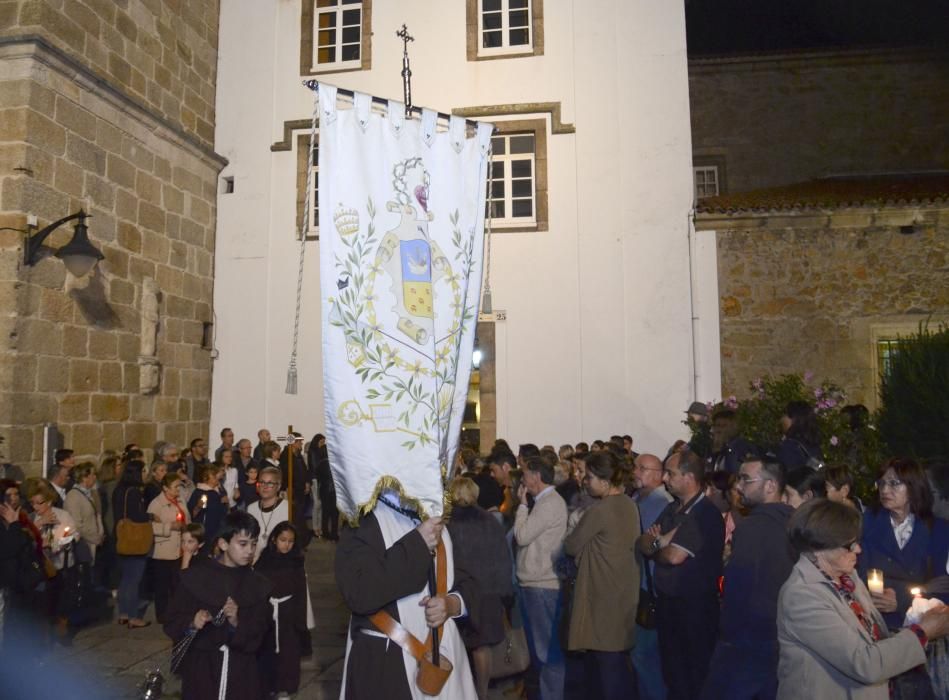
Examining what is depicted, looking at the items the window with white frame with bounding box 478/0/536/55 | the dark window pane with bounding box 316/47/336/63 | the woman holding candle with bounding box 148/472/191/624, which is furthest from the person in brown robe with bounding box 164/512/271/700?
the dark window pane with bounding box 316/47/336/63

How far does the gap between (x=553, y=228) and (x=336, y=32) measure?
5.36m

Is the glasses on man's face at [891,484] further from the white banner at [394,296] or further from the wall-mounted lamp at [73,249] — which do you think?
the wall-mounted lamp at [73,249]

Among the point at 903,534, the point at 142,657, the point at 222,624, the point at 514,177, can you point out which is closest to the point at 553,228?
the point at 514,177

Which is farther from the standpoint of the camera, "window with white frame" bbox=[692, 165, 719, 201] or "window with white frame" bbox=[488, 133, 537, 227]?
"window with white frame" bbox=[692, 165, 719, 201]

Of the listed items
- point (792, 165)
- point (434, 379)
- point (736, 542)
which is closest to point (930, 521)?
point (736, 542)

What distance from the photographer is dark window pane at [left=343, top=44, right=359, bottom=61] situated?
14609 millimetres

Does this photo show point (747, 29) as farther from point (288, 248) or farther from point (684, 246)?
point (288, 248)

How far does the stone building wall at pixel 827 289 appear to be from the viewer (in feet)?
41.3

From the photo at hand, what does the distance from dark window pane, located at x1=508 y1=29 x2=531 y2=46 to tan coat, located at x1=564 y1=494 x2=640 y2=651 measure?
35.7 feet

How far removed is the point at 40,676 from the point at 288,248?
29.1 ft

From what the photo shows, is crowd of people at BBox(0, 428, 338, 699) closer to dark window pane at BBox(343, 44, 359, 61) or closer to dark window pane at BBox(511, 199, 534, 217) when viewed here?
dark window pane at BBox(511, 199, 534, 217)

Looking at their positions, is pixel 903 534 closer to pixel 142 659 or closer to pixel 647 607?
pixel 647 607

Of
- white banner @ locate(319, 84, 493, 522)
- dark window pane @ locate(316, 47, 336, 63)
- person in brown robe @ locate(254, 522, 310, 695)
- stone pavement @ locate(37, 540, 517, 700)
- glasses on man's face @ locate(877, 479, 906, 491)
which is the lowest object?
stone pavement @ locate(37, 540, 517, 700)

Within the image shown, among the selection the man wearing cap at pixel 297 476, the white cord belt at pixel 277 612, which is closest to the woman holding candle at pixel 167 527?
the man wearing cap at pixel 297 476
